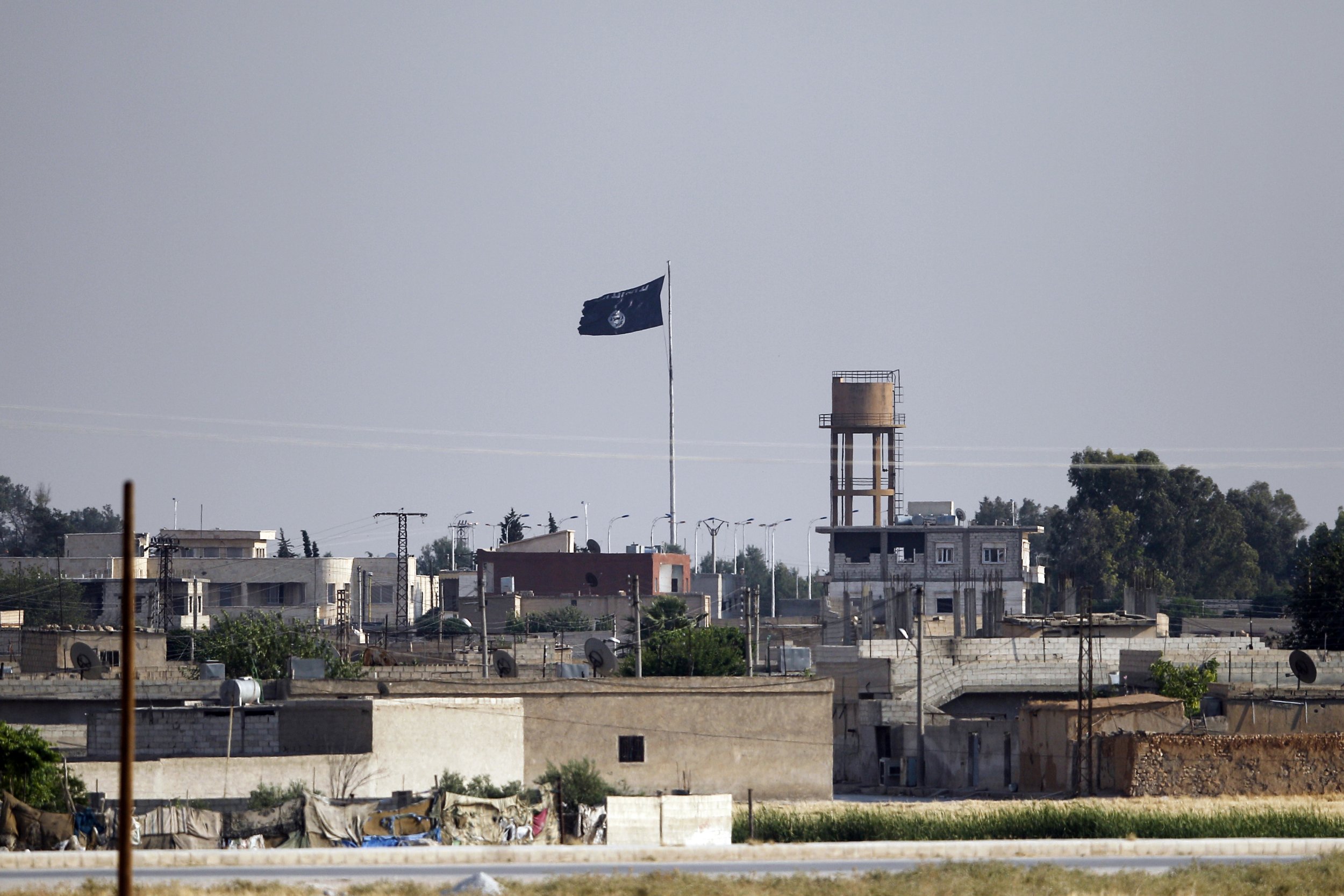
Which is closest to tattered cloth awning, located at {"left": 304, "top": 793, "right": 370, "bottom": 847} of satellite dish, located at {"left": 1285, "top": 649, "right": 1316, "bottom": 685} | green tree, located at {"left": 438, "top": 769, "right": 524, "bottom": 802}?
green tree, located at {"left": 438, "top": 769, "right": 524, "bottom": 802}

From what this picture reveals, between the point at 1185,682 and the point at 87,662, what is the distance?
35848mm

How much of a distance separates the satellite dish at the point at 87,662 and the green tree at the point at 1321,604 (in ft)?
180

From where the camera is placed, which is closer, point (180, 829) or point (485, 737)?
point (180, 829)

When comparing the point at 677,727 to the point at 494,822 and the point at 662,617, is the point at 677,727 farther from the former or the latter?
the point at 662,617

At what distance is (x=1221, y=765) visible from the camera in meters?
47.0

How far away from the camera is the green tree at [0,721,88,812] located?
117ft

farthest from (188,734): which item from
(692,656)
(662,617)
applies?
(662,617)

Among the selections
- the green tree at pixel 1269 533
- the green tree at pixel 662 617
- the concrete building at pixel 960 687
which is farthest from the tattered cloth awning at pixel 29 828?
the green tree at pixel 1269 533

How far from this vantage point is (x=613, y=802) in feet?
122

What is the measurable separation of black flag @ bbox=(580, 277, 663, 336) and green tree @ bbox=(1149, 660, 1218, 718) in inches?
1688

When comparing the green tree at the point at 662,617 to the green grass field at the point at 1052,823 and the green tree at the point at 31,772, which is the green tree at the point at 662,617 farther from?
the green tree at the point at 31,772

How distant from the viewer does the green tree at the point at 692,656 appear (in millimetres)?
67750

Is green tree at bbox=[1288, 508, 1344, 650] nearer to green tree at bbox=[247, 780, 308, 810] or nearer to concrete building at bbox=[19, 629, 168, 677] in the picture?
concrete building at bbox=[19, 629, 168, 677]

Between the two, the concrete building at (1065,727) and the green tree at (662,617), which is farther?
the green tree at (662,617)
